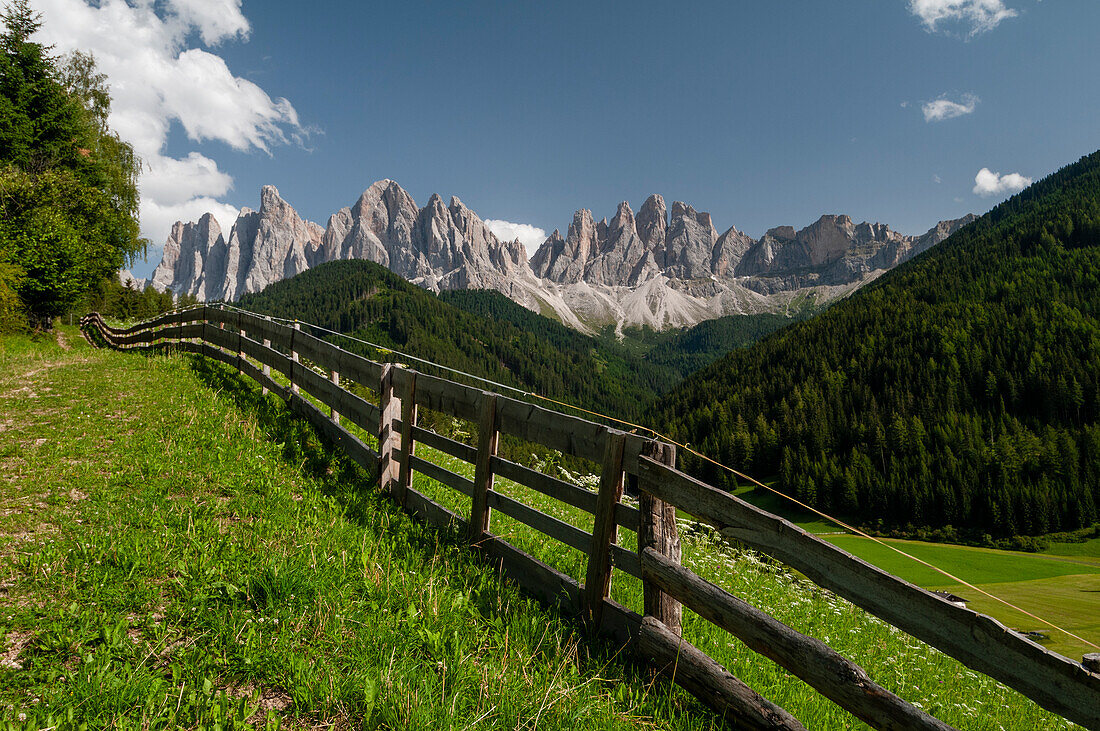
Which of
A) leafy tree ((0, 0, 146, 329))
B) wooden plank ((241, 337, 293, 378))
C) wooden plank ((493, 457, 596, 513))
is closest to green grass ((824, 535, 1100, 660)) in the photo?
wooden plank ((493, 457, 596, 513))

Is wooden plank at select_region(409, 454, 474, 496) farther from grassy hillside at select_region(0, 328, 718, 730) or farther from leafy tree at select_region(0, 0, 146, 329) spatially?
leafy tree at select_region(0, 0, 146, 329)

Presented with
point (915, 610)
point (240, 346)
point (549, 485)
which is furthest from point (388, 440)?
point (240, 346)

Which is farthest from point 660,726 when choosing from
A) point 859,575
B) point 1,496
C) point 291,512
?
point 1,496

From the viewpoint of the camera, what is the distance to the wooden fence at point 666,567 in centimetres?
304

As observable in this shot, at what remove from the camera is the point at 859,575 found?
11.5 feet

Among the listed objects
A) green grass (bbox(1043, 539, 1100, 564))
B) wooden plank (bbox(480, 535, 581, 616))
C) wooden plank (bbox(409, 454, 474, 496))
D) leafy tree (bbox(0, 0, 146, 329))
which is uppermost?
leafy tree (bbox(0, 0, 146, 329))

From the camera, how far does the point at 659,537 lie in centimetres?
474

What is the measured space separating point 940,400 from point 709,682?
174406 mm

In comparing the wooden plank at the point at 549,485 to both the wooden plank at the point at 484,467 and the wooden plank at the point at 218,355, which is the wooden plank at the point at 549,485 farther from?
the wooden plank at the point at 218,355

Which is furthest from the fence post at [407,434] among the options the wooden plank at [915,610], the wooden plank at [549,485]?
the wooden plank at [915,610]

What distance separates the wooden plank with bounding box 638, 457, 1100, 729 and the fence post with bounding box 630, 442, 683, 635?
0.25 meters

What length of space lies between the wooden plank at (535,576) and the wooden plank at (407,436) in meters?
2.01

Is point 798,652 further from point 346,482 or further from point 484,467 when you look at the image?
point 346,482

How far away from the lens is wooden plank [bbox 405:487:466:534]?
670 cm
